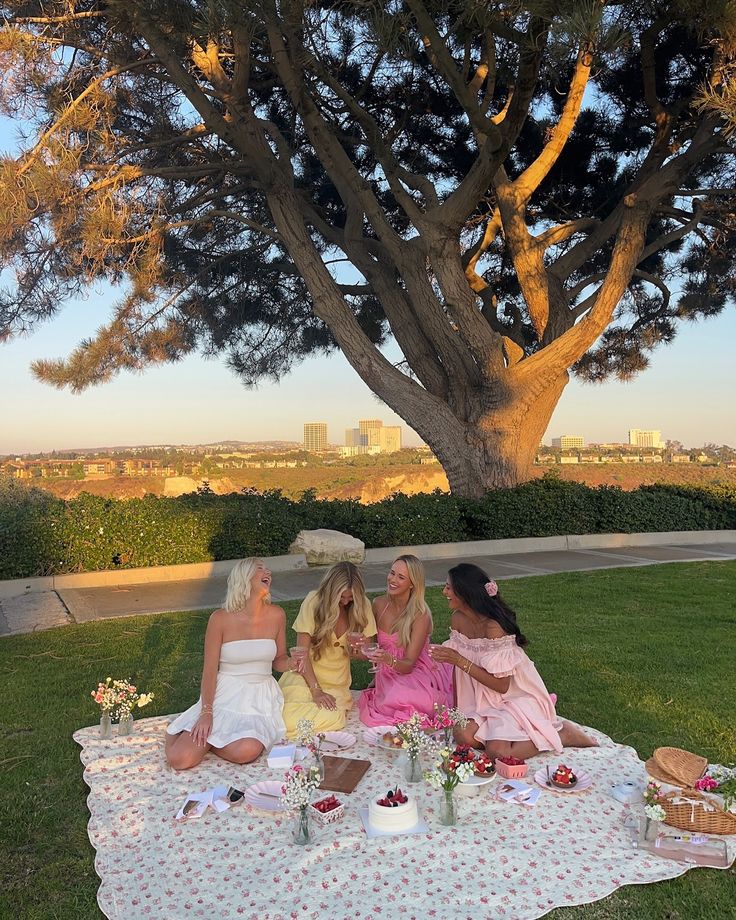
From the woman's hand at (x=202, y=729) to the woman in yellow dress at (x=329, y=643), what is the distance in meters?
0.48

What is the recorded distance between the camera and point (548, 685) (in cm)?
514

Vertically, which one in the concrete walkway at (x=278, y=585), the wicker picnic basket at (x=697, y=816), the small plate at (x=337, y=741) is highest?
the wicker picnic basket at (x=697, y=816)

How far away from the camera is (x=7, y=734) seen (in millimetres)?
4281

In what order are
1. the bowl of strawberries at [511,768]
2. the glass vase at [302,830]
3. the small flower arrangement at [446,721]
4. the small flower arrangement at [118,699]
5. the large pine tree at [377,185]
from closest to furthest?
the glass vase at [302,830]
the bowl of strawberries at [511,768]
the small flower arrangement at [446,721]
the small flower arrangement at [118,699]
the large pine tree at [377,185]

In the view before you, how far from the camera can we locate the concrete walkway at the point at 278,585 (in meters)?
7.54

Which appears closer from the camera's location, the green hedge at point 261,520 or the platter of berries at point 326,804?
the platter of berries at point 326,804

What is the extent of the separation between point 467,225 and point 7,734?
1174 centimetres

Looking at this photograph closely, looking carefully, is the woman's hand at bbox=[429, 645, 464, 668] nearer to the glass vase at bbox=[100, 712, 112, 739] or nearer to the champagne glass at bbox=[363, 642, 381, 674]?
the champagne glass at bbox=[363, 642, 381, 674]

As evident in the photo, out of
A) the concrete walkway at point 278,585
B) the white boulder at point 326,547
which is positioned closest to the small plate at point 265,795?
the concrete walkway at point 278,585

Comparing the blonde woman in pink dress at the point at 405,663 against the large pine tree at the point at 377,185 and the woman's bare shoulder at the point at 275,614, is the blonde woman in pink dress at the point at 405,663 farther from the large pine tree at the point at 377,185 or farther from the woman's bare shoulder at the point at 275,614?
the large pine tree at the point at 377,185

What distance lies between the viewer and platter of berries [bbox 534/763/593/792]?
3412mm

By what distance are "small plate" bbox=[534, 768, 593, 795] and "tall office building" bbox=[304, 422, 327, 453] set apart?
37271 mm

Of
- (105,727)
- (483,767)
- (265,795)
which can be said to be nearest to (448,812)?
(483,767)

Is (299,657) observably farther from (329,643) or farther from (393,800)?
(393,800)
